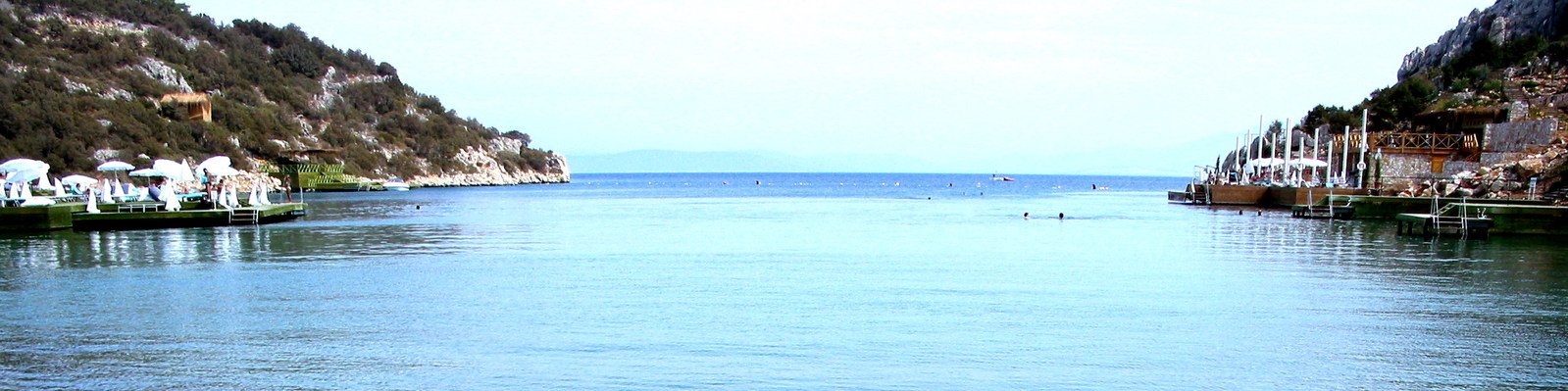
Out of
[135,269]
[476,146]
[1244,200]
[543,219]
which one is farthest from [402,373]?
[476,146]

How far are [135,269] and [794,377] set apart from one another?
54.7 ft

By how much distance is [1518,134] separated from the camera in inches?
2047

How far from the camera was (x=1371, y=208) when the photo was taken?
46031 mm

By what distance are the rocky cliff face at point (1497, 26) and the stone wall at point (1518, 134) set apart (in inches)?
1323

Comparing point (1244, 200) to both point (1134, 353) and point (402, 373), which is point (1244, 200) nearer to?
point (1134, 353)

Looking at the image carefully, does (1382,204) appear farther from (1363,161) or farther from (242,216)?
(242,216)

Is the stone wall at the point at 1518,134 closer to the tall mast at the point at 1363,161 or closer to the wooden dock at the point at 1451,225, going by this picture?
the tall mast at the point at 1363,161

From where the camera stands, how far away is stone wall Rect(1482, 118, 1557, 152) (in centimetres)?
5094

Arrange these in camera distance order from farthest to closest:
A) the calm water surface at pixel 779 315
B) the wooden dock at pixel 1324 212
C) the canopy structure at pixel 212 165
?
the wooden dock at pixel 1324 212 < the canopy structure at pixel 212 165 < the calm water surface at pixel 779 315

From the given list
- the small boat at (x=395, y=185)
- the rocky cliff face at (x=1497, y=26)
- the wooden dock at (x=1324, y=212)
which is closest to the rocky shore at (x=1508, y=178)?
the wooden dock at (x=1324, y=212)

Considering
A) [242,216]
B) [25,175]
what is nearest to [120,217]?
[242,216]

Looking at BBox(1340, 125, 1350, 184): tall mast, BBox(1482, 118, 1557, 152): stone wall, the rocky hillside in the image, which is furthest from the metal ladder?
BBox(1482, 118, 1557, 152): stone wall

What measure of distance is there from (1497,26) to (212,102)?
97936 mm

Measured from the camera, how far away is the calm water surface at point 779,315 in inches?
472
